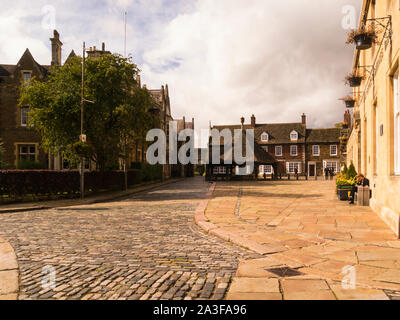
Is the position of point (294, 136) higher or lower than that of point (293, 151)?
higher

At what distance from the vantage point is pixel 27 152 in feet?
91.9

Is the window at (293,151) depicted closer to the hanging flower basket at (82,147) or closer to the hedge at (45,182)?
the hedge at (45,182)

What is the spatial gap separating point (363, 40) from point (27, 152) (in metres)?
27.2

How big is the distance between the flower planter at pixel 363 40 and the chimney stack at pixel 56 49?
27.6 metres

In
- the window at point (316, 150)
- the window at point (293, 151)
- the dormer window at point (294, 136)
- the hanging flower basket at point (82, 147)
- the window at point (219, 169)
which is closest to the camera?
the hanging flower basket at point (82, 147)

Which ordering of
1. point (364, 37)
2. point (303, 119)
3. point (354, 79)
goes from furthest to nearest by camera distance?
point (303, 119)
point (354, 79)
point (364, 37)

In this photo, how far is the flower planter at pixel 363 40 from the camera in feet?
29.1

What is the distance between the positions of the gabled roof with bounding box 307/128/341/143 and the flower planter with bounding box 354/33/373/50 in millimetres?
48350

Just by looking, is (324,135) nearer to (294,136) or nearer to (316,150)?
(316,150)

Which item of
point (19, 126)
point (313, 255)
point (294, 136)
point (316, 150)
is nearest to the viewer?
point (313, 255)

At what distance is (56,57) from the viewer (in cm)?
3020

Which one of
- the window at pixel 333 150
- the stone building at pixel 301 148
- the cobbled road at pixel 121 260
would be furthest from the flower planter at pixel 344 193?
the window at pixel 333 150

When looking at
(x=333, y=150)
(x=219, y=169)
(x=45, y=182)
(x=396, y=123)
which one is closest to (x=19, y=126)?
(x=45, y=182)

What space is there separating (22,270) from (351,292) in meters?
4.18
